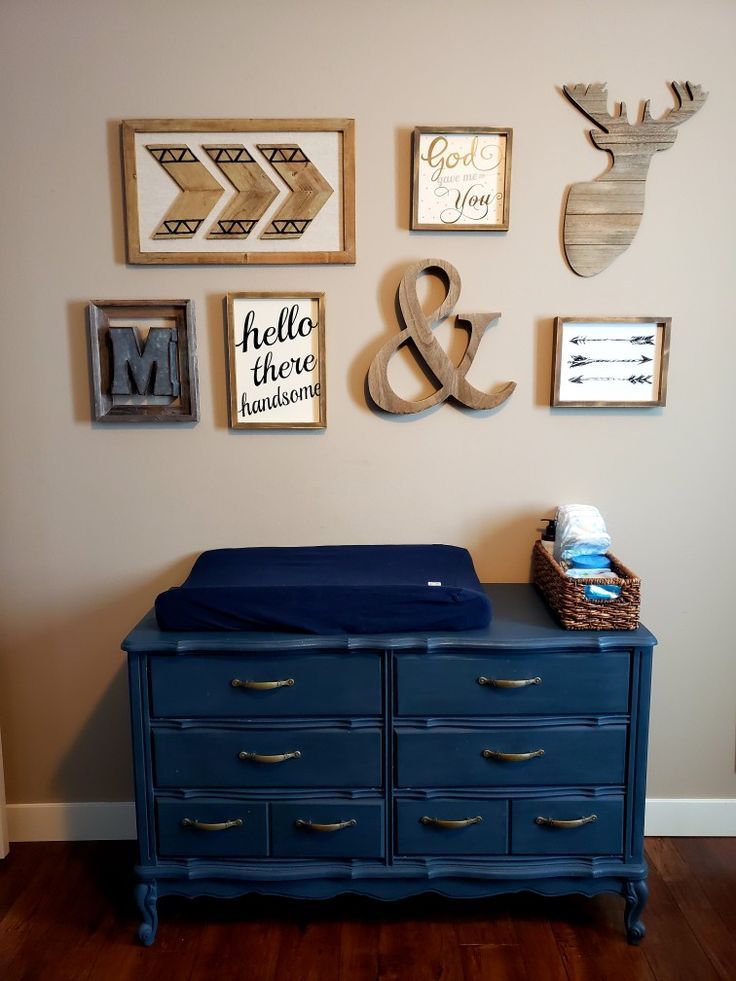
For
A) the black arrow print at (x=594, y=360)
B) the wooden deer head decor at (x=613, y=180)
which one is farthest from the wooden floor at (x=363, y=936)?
the wooden deer head decor at (x=613, y=180)

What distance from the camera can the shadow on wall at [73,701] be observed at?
2225 mm

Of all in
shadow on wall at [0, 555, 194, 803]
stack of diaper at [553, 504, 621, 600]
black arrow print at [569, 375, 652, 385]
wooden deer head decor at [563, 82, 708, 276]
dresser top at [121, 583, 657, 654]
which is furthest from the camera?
shadow on wall at [0, 555, 194, 803]

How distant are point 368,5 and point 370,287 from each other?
706 millimetres

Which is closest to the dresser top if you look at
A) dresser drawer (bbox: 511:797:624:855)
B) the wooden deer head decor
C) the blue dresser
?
the blue dresser

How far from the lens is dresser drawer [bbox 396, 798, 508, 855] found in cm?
183

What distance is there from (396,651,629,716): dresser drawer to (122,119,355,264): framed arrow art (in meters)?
1.10

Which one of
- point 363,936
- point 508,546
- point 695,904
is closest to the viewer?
point 363,936

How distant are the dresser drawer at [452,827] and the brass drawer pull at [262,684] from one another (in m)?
0.40

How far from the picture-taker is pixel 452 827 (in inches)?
71.8

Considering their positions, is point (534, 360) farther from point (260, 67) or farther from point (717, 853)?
point (717, 853)

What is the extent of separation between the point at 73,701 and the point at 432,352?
4.78 ft

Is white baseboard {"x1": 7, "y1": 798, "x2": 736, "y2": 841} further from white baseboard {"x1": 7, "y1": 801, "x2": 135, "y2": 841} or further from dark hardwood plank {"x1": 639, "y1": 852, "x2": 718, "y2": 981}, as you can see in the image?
dark hardwood plank {"x1": 639, "y1": 852, "x2": 718, "y2": 981}

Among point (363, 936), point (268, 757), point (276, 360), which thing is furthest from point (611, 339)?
point (363, 936)

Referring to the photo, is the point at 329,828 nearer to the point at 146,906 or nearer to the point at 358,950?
the point at 358,950
